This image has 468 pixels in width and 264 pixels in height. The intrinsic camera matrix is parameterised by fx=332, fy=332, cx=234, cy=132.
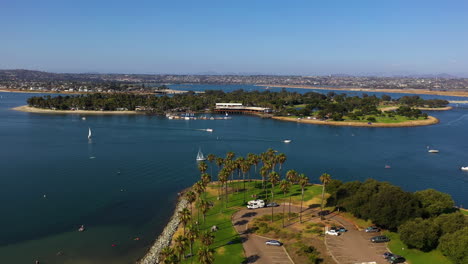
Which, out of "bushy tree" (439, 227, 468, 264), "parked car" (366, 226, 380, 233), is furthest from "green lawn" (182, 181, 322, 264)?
"bushy tree" (439, 227, 468, 264)

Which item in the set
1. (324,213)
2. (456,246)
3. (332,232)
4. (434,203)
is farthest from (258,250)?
(434,203)

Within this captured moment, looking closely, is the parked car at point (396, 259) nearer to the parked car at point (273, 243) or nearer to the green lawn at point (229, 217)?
the parked car at point (273, 243)

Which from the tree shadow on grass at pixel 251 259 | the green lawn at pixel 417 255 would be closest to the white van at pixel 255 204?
the tree shadow on grass at pixel 251 259

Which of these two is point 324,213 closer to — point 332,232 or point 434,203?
point 332,232

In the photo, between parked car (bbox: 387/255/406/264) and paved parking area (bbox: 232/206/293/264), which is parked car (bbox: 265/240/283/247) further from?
parked car (bbox: 387/255/406/264)

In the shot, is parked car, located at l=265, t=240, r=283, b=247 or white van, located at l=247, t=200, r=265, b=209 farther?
white van, located at l=247, t=200, r=265, b=209

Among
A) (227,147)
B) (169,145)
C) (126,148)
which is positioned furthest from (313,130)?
(126,148)

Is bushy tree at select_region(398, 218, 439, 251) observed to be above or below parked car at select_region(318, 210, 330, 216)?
above
